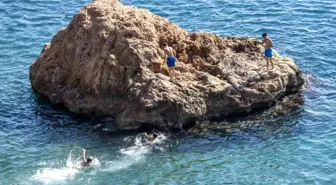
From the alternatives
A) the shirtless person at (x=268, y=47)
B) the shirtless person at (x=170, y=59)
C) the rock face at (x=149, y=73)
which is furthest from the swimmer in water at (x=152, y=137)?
the shirtless person at (x=268, y=47)

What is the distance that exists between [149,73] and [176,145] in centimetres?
429

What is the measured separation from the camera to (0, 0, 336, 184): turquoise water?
2730 centimetres

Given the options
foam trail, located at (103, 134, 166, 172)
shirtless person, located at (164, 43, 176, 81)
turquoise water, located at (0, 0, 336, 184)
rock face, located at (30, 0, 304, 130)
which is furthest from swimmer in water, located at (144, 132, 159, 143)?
shirtless person, located at (164, 43, 176, 81)

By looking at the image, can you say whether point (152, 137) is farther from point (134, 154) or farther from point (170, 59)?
point (170, 59)

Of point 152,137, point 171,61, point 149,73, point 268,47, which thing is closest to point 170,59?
point 171,61

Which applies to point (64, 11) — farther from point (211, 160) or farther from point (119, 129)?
point (211, 160)

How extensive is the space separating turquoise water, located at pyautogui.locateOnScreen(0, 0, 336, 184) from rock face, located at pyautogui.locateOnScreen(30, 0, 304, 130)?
1148 millimetres

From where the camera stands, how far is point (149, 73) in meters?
31.3

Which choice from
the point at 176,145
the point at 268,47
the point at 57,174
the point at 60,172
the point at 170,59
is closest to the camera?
the point at 57,174

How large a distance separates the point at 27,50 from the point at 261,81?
58.6 ft

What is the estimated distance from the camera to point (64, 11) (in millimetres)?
48219

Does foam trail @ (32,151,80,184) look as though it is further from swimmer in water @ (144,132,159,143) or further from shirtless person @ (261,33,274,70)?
shirtless person @ (261,33,274,70)

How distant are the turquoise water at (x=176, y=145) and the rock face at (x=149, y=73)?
1148mm

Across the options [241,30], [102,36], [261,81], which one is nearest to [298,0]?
[241,30]
